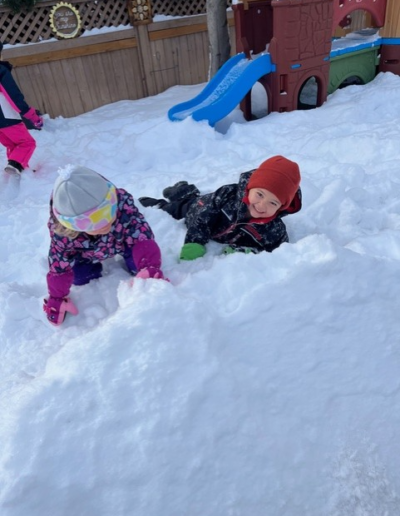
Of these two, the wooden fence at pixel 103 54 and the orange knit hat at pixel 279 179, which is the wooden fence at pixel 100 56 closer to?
the wooden fence at pixel 103 54

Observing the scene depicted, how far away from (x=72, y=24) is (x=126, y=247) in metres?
5.04

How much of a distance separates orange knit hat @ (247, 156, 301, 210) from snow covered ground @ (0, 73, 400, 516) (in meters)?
0.29

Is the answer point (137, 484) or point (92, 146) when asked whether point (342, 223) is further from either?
point (92, 146)

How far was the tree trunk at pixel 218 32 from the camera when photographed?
5.53 m

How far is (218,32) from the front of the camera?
5.70m

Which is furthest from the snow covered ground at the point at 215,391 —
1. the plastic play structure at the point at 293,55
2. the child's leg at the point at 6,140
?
the plastic play structure at the point at 293,55

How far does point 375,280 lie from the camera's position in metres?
1.85

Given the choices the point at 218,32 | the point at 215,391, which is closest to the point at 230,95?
the point at 218,32

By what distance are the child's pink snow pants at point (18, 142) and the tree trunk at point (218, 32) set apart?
3.02 meters

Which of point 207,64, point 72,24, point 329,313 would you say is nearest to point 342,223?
point 329,313

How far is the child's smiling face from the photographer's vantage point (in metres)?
2.11

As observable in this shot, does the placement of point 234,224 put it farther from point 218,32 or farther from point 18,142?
point 218,32

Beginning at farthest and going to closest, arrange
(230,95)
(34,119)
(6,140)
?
(34,119) → (230,95) → (6,140)

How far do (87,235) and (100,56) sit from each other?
16.7 ft
